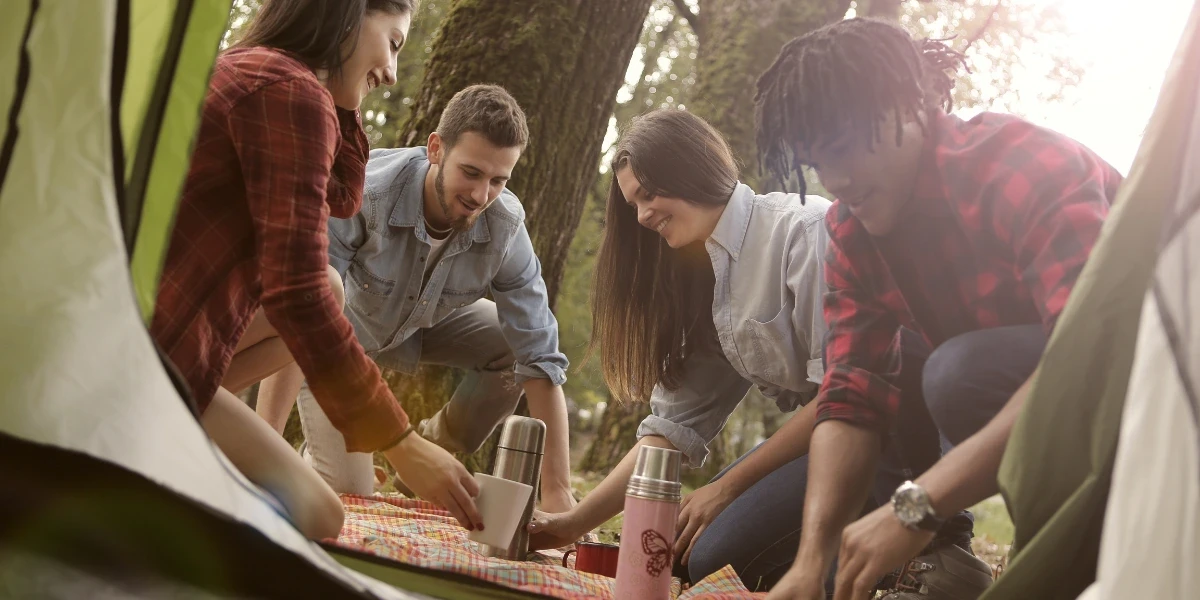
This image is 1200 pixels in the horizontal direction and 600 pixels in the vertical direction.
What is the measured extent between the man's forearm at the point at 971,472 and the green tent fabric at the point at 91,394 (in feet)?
1.82

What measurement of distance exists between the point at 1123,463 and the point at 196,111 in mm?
884

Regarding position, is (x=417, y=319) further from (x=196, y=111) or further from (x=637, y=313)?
(x=196, y=111)

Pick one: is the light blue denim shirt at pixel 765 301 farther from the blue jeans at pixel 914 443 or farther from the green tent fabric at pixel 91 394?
the green tent fabric at pixel 91 394

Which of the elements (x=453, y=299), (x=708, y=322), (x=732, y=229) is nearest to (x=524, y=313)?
(x=453, y=299)

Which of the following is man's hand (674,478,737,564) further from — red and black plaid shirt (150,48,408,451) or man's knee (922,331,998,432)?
red and black plaid shirt (150,48,408,451)

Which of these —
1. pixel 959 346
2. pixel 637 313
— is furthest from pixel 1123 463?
pixel 637 313

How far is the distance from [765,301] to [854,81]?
48 centimetres

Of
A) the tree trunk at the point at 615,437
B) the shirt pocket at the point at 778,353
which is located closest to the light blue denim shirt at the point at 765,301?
the shirt pocket at the point at 778,353

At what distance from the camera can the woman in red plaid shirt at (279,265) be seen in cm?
106

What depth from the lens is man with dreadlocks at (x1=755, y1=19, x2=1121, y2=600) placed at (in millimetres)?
1021

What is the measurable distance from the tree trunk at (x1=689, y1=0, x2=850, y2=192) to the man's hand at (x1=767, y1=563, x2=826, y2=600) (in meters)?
1.79

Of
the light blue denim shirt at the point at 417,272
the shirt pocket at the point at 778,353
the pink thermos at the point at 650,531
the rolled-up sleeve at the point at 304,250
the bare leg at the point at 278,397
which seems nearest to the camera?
the rolled-up sleeve at the point at 304,250

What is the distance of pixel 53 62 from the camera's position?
0.86m

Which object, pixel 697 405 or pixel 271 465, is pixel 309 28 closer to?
pixel 271 465
